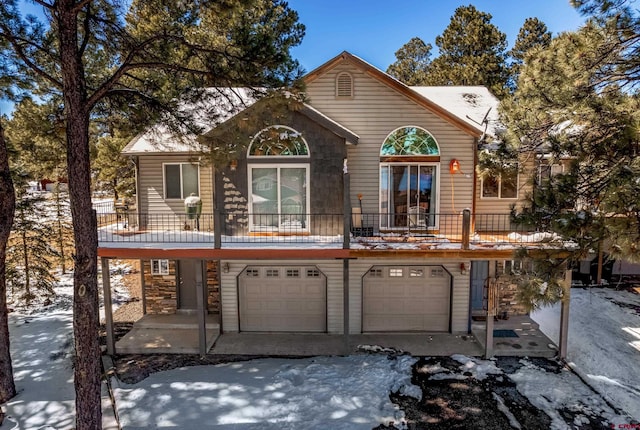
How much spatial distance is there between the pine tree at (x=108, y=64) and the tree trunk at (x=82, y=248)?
0.01 meters

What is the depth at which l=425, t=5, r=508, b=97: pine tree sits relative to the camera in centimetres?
2203

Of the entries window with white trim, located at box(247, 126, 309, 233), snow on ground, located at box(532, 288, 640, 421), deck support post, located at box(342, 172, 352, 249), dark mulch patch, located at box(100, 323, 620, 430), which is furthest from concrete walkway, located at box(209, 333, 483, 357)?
window with white trim, located at box(247, 126, 309, 233)

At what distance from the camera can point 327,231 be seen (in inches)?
395

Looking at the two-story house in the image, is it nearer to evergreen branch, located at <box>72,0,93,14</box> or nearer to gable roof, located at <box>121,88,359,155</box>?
gable roof, located at <box>121,88,359,155</box>

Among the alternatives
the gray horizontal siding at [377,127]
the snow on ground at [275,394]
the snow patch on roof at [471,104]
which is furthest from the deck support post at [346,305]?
the snow patch on roof at [471,104]

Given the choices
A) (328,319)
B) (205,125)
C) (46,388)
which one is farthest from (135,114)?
(328,319)

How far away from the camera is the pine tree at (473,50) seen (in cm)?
2203

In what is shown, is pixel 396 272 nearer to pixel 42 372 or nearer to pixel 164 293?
pixel 164 293

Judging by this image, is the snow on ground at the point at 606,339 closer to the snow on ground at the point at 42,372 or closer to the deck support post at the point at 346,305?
the deck support post at the point at 346,305

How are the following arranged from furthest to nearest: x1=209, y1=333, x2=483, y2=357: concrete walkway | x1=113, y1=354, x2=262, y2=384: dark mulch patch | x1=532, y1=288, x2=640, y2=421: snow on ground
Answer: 1. x1=209, y1=333, x2=483, y2=357: concrete walkway
2. x1=113, y1=354, x2=262, y2=384: dark mulch patch
3. x1=532, y1=288, x2=640, y2=421: snow on ground

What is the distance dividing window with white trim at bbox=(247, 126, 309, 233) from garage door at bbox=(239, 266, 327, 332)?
1.52 m

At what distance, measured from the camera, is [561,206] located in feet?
21.4

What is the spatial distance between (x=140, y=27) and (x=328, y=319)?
8429 millimetres

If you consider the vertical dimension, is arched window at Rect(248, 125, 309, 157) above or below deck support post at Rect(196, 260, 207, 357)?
above
